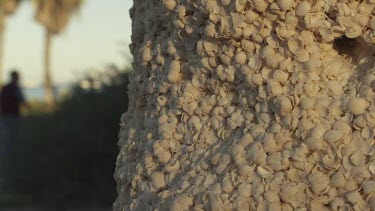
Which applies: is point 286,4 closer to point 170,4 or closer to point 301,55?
point 301,55

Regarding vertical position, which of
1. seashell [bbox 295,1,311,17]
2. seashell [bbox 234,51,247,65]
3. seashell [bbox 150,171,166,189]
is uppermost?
seashell [bbox 295,1,311,17]

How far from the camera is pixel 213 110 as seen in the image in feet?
7.19

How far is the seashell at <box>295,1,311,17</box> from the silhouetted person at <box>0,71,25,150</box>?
1425 cm

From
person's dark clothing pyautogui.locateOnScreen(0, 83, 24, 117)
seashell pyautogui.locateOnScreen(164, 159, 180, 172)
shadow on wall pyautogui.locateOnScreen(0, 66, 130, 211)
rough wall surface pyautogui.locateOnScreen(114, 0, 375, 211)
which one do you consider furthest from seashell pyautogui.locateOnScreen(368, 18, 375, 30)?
person's dark clothing pyautogui.locateOnScreen(0, 83, 24, 117)

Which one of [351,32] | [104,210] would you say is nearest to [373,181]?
[351,32]

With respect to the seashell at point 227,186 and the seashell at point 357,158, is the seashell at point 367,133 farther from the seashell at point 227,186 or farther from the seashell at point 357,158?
the seashell at point 227,186

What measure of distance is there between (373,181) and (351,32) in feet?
1.13

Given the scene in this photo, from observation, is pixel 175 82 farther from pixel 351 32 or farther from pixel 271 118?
pixel 351 32

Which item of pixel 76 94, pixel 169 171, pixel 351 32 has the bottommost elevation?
pixel 76 94

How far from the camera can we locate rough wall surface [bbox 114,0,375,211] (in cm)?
195

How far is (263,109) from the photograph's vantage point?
81.7 inches

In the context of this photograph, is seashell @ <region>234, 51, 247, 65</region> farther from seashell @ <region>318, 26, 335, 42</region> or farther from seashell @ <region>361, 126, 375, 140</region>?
seashell @ <region>361, 126, 375, 140</region>

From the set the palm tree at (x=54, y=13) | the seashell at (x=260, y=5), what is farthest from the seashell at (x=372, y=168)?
the palm tree at (x=54, y=13)

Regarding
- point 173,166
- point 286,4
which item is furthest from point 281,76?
point 173,166
